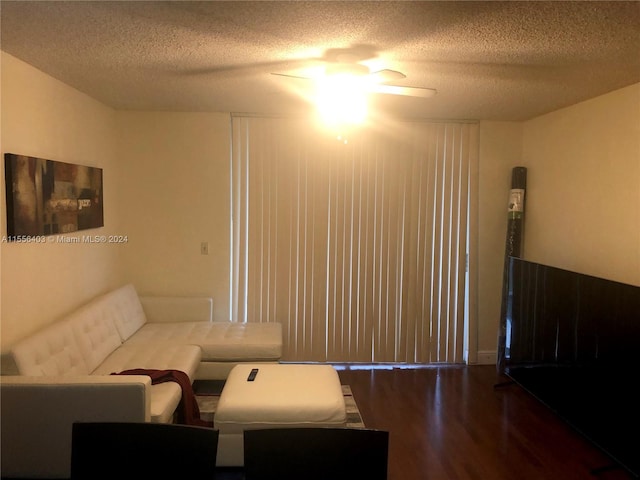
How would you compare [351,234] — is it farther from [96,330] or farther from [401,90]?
[96,330]

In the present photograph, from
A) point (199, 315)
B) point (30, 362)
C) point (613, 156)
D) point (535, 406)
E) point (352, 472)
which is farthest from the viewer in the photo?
point (199, 315)

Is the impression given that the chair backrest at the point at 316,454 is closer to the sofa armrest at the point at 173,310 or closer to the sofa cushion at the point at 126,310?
the sofa cushion at the point at 126,310

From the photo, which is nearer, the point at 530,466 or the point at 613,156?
the point at 530,466

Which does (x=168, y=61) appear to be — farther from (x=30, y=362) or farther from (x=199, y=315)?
(x=199, y=315)

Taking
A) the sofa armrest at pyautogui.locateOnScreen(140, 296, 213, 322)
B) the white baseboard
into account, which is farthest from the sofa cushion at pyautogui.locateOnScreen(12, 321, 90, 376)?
the white baseboard

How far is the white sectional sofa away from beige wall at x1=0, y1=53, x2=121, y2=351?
0.16 metres

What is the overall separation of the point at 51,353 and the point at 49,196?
1014mm

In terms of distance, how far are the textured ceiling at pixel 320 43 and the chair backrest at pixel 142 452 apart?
5.35 ft

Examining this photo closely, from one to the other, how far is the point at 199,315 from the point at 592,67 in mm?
3571

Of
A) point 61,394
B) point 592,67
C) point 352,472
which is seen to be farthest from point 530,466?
point 61,394

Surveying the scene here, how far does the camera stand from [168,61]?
2.73 m

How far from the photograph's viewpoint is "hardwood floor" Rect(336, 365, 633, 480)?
112 inches

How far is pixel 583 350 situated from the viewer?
2939 mm

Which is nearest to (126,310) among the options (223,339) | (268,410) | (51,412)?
(223,339)
